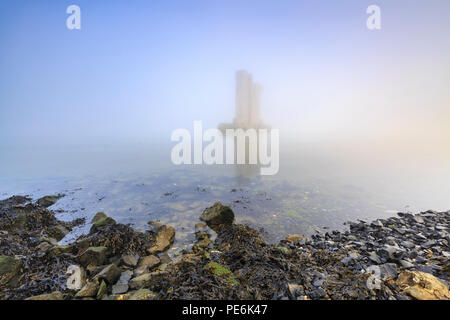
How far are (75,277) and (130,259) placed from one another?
1.36 metres

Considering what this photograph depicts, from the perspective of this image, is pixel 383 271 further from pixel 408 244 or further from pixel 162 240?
pixel 162 240

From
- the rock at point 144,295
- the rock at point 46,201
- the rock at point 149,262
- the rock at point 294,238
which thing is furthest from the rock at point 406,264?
the rock at point 46,201

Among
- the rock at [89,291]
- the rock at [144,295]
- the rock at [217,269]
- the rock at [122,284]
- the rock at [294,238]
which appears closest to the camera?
the rock at [144,295]

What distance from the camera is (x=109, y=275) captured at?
4605mm

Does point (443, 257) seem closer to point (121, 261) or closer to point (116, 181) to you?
point (121, 261)

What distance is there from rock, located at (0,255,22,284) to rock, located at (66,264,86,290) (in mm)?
1139

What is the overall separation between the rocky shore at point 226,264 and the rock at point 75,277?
0.08 feet

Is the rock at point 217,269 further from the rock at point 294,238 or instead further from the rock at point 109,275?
the rock at point 294,238

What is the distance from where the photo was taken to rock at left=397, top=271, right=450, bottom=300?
3516mm

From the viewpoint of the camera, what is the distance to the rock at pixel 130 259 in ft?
18.3

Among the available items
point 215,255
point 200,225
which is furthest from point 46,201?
point 215,255

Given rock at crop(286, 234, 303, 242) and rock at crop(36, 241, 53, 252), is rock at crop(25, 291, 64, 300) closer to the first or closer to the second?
rock at crop(36, 241, 53, 252)

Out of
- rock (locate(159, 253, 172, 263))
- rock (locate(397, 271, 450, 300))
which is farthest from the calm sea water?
rock (locate(397, 271, 450, 300))

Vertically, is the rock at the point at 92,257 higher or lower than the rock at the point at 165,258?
higher
